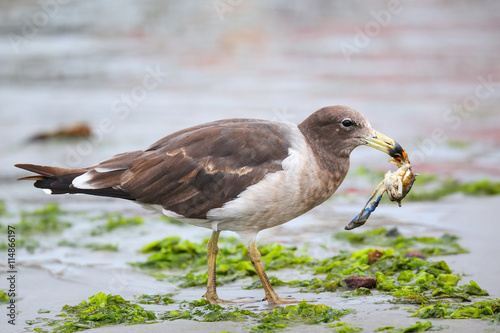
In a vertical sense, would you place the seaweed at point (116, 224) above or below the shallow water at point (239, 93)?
below

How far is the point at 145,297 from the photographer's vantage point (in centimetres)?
575

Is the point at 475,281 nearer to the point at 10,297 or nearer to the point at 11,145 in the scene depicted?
the point at 10,297

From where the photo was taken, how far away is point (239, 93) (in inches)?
669

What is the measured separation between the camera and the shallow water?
7137 mm

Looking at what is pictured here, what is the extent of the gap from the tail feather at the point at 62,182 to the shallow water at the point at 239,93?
→ 0.84 meters

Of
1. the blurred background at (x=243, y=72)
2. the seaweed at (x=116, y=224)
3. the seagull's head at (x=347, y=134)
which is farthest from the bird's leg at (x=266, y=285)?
the blurred background at (x=243, y=72)

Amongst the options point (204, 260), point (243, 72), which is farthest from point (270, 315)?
point (243, 72)

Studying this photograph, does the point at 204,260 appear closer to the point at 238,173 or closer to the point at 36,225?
the point at 238,173

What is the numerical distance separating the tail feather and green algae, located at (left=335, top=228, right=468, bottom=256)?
2.61 metres

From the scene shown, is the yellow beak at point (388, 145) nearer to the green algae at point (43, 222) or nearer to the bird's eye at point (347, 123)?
the bird's eye at point (347, 123)

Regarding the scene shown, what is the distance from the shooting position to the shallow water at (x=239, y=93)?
7.14 metres

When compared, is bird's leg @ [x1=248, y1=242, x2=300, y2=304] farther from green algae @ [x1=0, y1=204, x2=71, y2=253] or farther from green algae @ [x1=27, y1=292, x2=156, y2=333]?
green algae @ [x1=0, y1=204, x2=71, y2=253]

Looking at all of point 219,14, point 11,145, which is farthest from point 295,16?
point 11,145

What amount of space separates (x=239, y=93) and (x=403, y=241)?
10342 millimetres
